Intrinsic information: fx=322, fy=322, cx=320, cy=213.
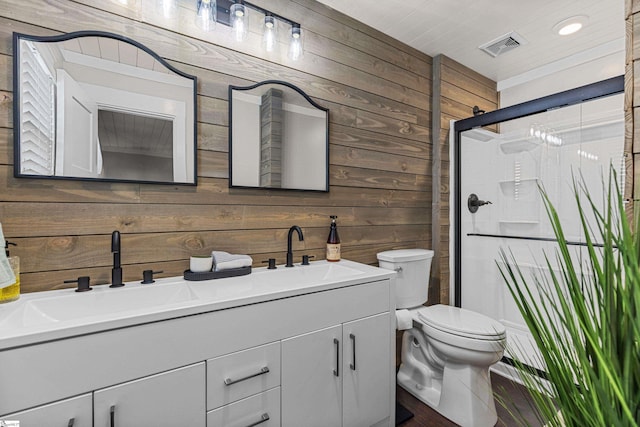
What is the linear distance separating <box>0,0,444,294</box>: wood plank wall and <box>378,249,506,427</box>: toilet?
0.26m

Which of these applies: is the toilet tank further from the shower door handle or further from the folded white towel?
the folded white towel

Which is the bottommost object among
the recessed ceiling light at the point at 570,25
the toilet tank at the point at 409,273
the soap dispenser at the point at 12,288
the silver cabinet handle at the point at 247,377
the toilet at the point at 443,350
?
the toilet at the point at 443,350

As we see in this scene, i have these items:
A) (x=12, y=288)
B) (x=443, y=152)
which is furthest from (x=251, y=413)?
(x=443, y=152)

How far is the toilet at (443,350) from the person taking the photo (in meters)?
1.63

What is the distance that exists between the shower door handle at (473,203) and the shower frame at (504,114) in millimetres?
42

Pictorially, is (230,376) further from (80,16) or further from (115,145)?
(80,16)

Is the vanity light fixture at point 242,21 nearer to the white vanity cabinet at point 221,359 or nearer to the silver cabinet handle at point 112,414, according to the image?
the white vanity cabinet at point 221,359

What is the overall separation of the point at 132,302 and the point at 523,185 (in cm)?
234

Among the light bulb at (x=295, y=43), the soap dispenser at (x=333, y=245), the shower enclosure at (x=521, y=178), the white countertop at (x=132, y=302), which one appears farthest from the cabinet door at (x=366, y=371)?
the light bulb at (x=295, y=43)

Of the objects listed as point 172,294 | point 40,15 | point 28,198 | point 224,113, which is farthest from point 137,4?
point 172,294

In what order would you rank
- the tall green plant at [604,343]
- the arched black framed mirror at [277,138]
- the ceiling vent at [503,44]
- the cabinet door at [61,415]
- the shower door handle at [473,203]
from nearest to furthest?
1. the tall green plant at [604,343]
2. the cabinet door at [61,415]
3. the arched black framed mirror at [277,138]
4. the ceiling vent at [503,44]
5. the shower door handle at [473,203]

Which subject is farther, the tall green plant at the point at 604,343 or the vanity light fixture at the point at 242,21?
the vanity light fixture at the point at 242,21

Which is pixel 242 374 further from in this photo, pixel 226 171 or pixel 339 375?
pixel 226 171

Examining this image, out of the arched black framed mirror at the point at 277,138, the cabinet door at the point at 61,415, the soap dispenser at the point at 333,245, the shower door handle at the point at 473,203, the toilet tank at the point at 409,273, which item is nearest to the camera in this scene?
the cabinet door at the point at 61,415
